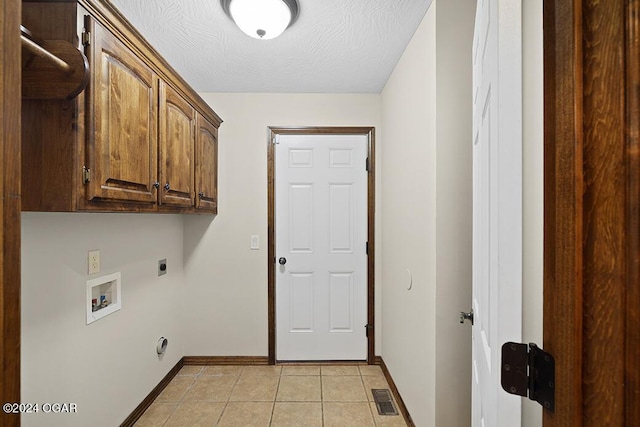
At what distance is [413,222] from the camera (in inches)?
80.0

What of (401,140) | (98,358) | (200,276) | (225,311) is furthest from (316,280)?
(98,358)

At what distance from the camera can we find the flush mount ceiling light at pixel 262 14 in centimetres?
161

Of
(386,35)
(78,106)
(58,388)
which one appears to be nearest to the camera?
(78,106)

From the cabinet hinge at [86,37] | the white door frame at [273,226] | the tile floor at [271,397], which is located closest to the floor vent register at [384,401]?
the tile floor at [271,397]

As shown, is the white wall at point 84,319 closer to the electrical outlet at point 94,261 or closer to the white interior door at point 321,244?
the electrical outlet at point 94,261

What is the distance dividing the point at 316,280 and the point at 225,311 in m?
0.87

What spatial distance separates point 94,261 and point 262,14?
1.56m

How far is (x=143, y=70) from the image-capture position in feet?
5.29

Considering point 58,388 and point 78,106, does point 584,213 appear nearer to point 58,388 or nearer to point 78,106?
point 78,106

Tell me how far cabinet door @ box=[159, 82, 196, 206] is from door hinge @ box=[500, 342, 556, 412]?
5.79 ft

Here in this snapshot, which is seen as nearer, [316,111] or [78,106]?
[78,106]

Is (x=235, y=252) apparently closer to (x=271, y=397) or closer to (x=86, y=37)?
(x=271, y=397)

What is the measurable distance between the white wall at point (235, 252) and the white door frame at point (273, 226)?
2.1 inches

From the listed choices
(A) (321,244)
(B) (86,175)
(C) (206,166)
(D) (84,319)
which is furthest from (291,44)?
(D) (84,319)
